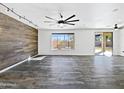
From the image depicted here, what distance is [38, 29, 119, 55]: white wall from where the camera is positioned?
12508 mm

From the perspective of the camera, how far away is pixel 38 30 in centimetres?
1266

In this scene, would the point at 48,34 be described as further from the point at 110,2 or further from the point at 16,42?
the point at 110,2

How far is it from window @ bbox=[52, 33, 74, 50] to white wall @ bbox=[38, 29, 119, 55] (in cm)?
30

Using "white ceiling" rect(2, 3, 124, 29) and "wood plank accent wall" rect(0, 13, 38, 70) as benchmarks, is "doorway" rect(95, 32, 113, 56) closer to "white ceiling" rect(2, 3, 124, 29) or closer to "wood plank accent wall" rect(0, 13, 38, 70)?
"white ceiling" rect(2, 3, 124, 29)

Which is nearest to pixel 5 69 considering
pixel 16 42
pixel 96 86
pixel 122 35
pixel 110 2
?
pixel 16 42

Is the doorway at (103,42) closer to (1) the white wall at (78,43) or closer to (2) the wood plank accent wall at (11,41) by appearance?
(1) the white wall at (78,43)

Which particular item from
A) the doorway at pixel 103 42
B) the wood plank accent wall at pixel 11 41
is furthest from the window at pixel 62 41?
the wood plank accent wall at pixel 11 41

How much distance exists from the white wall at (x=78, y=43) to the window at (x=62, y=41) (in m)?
0.30

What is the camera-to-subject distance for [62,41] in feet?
42.9

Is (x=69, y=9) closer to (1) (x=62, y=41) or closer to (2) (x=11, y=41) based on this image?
(2) (x=11, y=41)

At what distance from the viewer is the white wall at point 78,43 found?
41.0ft

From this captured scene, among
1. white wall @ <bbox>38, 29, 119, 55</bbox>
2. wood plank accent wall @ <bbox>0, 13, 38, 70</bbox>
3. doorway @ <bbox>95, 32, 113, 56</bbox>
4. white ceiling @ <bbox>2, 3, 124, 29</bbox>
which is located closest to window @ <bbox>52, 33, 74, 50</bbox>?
white wall @ <bbox>38, 29, 119, 55</bbox>

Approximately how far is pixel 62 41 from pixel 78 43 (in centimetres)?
138
